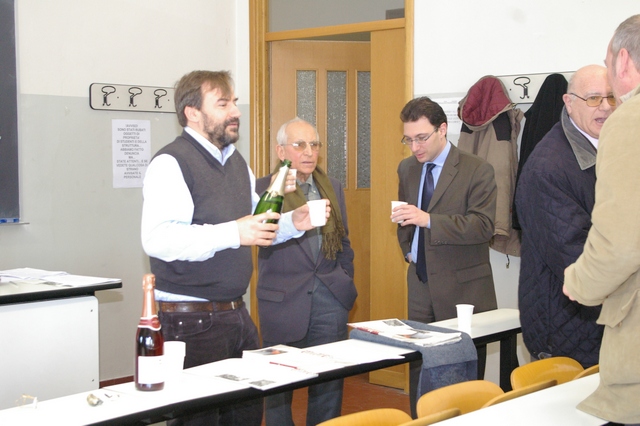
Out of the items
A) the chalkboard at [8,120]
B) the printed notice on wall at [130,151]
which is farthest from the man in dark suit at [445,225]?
the chalkboard at [8,120]

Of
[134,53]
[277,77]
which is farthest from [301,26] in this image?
[134,53]

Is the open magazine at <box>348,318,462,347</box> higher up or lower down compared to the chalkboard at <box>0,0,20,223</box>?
lower down

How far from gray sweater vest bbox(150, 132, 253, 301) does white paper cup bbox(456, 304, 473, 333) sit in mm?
817

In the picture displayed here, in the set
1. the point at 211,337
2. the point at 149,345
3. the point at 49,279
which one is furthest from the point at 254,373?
the point at 49,279

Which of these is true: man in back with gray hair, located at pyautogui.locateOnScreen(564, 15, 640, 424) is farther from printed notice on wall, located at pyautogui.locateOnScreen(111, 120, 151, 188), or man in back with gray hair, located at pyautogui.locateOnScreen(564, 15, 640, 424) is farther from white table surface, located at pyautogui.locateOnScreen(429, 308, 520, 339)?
printed notice on wall, located at pyautogui.locateOnScreen(111, 120, 151, 188)

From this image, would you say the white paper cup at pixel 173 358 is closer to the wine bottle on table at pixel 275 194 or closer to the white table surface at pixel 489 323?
the wine bottle on table at pixel 275 194

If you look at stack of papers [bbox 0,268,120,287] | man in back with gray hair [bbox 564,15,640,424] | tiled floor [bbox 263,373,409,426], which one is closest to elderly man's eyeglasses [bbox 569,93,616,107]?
man in back with gray hair [bbox 564,15,640,424]

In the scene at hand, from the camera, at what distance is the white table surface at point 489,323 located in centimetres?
290

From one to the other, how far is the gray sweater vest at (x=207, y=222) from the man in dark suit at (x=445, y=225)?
82 centimetres

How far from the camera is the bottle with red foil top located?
200 cm

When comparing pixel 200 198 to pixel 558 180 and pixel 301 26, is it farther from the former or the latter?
pixel 301 26

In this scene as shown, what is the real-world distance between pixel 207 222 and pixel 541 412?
1366 mm

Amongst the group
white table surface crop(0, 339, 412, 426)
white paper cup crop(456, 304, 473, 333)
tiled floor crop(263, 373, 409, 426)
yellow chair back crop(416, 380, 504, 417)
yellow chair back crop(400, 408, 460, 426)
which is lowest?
tiled floor crop(263, 373, 409, 426)

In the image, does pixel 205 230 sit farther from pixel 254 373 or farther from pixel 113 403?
pixel 113 403
